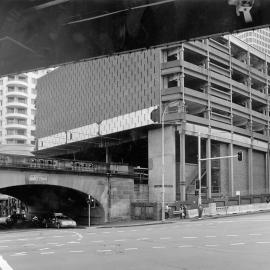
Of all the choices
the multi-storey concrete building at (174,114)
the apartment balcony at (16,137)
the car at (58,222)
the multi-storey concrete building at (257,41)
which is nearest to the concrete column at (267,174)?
the multi-storey concrete building at (174,114)

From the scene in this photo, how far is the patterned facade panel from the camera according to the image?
206 ft

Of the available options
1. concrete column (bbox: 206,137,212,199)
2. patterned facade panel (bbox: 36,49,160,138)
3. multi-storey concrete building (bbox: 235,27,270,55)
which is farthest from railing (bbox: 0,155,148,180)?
multi-storey concrete building (bbox: 235,27,270,55)

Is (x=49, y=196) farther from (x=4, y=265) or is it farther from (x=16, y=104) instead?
(x=16, y=104)

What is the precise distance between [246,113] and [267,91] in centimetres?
916

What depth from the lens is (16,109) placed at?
119375 millimetres

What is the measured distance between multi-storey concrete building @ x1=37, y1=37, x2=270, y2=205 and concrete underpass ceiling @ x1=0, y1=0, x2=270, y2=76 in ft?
152

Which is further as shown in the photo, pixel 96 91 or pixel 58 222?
pixel 96 91

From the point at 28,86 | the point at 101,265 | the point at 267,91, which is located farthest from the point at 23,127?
the point at 101,265

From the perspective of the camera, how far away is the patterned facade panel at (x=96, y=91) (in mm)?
62938

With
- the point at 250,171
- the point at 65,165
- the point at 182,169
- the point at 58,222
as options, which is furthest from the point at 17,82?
the point at 58,222

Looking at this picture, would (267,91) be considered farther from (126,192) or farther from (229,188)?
(126,192)

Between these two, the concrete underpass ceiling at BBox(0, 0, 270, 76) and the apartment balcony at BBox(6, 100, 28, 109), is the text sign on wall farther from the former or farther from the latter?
the apartment balcony at BBox(6, 100, 28, 109)

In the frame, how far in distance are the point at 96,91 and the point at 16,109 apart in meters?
53.4

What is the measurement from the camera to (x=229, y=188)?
70188 mm
